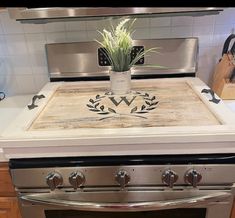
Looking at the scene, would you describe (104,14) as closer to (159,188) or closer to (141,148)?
(141,148)

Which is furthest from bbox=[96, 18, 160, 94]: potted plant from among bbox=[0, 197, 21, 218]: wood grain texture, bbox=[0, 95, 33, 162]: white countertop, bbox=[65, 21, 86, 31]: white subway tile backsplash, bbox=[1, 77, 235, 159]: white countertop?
bbox=[0, 197, 21, 218]: wood grain texture

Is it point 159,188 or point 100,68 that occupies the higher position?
point 100,68

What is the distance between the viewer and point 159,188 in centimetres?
80

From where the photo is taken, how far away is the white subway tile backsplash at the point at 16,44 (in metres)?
1.23

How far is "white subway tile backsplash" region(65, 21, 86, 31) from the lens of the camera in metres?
1.20

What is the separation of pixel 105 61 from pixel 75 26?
22 centimetres

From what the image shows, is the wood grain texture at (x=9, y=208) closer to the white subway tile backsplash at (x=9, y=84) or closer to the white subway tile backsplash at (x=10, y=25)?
the white subway tile backsplash at (x=9, y=84)

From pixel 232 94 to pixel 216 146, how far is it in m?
0.42

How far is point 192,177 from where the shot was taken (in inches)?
30.4

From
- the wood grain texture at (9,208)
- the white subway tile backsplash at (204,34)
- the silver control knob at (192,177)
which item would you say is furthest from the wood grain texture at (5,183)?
the white subway tile backsplash at (204,34)

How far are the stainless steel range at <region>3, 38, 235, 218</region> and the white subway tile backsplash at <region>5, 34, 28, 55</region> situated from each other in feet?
1.58
